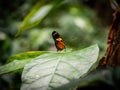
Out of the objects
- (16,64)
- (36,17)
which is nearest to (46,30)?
(36,17)

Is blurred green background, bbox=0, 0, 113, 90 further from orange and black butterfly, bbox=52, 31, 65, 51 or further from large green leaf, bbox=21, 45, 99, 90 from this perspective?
large green leaf, bbox=21, 45, 99, 90

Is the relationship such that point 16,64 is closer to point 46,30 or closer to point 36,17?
point 36,17

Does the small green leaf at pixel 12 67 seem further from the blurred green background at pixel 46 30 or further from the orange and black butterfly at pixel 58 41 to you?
the blurred green background at pixel 46 30

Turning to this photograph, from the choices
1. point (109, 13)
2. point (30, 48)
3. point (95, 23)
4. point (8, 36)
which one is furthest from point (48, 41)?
point (109, 13)

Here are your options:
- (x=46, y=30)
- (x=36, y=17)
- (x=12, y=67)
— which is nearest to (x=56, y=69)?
(x=12, y=67)

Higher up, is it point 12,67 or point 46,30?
point 46,30

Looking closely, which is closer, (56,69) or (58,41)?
(56,69)

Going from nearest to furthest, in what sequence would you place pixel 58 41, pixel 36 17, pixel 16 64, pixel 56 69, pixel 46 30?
pixel 56 69 < pixel 16 64 < pixel 58 41 < pixel 36 17 < pixel 46 30

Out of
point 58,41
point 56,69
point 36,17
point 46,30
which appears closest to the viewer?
point 56,69
